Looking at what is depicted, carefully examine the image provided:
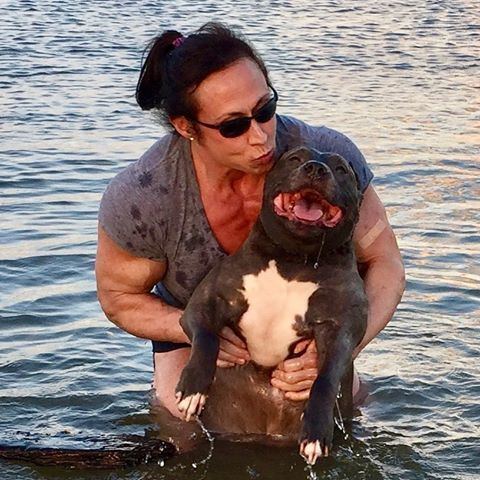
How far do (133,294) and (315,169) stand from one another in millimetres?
1285

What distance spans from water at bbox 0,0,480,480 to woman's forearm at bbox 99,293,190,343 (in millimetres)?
510

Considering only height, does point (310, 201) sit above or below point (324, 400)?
above

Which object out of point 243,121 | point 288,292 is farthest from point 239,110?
point 288,292

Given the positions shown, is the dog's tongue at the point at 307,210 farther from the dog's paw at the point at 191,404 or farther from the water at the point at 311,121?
the water at the point at 311,121

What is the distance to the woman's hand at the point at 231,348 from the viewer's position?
5.15 m

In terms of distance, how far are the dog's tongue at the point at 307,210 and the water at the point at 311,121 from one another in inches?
45.5

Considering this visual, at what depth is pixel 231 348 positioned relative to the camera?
5148mm

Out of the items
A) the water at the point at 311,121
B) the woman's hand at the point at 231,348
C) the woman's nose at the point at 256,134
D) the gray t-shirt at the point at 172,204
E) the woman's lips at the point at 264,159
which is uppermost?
the woman's nose at the point at 256,134

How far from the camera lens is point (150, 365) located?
6.55 metres

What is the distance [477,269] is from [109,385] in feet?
8.60

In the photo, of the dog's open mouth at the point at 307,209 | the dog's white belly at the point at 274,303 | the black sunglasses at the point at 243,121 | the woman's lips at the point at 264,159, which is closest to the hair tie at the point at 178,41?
the black sunglasses at the point at 243,121

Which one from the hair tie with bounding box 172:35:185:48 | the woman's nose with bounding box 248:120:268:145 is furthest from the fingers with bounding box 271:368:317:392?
the hair tie with bounding box 172:35:185:48

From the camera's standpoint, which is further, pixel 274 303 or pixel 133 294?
pixel 133 294

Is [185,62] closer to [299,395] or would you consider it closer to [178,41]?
[178,41]
